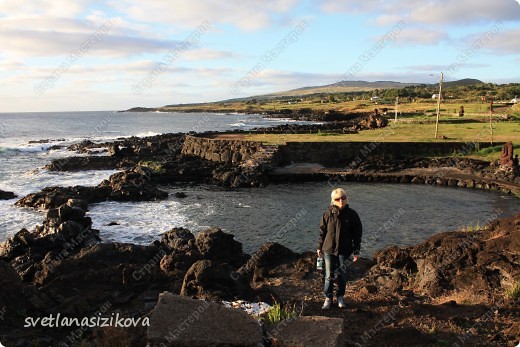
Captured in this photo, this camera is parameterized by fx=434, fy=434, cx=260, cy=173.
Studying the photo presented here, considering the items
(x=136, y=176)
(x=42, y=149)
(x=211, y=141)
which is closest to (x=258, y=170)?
(x=136, y=176)

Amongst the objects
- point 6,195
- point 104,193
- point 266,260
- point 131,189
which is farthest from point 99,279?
point 6,195

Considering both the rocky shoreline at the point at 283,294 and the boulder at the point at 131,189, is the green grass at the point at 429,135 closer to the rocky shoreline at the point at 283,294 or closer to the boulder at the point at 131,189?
the boulder at the point at 131,189

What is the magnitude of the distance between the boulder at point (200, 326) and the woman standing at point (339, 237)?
9.69 ft

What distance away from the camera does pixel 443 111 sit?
7700 centimetres

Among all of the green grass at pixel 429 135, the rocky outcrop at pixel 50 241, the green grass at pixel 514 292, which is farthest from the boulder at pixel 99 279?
the green grass at pixel 429 135

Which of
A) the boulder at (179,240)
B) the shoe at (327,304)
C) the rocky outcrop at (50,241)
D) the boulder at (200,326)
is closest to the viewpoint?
the boulder at (200,326)

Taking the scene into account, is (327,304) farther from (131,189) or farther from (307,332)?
(131,189)

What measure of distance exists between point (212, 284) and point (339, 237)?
10.3 feet

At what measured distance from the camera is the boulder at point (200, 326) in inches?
249

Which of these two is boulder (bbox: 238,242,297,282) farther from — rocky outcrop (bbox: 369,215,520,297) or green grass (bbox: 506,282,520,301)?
green grass (bbox: 506,282,520,301)

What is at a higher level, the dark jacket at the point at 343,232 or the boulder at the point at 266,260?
the dark jacket at the point at 343,232

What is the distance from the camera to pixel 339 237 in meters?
9.02

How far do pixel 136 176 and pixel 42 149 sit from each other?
43528 mm

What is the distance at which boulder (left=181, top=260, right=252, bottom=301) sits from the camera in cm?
979
